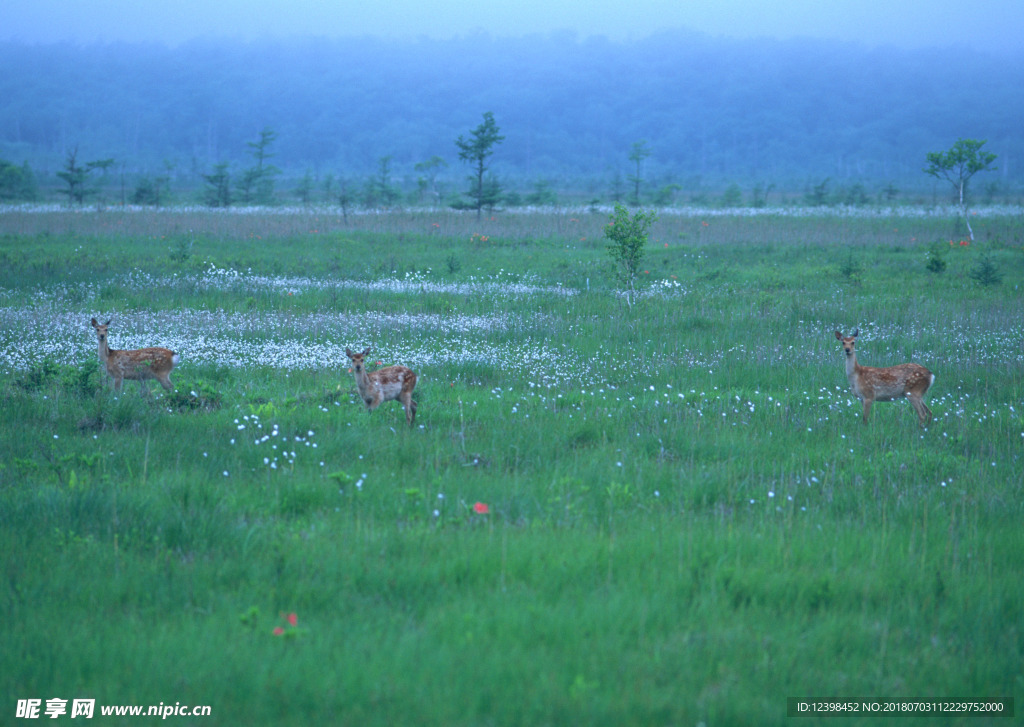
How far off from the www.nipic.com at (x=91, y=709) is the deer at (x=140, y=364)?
286 inches

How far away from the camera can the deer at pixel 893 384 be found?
Result: 10.3m

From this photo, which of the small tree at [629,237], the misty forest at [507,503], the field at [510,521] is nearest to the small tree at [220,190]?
the misty forest at [507,503]

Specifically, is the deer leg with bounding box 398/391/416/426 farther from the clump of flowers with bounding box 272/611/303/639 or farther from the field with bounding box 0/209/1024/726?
the clump of flowers with bounding box 272/611/303/639

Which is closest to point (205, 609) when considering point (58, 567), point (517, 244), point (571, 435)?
point (58, 567)

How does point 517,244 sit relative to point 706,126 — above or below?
below

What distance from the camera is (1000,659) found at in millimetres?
4664

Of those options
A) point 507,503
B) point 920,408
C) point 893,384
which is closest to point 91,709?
point 507,503

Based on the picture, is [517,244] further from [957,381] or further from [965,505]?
[965,505]

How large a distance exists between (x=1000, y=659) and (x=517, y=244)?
25.5 meters

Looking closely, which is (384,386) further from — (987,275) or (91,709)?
(987,275)

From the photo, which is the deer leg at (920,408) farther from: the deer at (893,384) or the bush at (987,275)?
the bush at (987,275)

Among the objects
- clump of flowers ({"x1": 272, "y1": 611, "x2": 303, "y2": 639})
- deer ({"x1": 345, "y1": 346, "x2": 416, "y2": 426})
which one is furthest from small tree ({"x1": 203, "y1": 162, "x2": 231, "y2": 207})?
clump of flowers ({"x1": 272, "y1": 611, "x2": 303, "y2": 639})

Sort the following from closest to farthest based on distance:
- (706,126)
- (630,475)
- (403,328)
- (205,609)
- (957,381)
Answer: (205,609) < (630,475) < (957,381) < (403,328) < (706,126)

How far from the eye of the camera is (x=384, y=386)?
9750 millimetres
